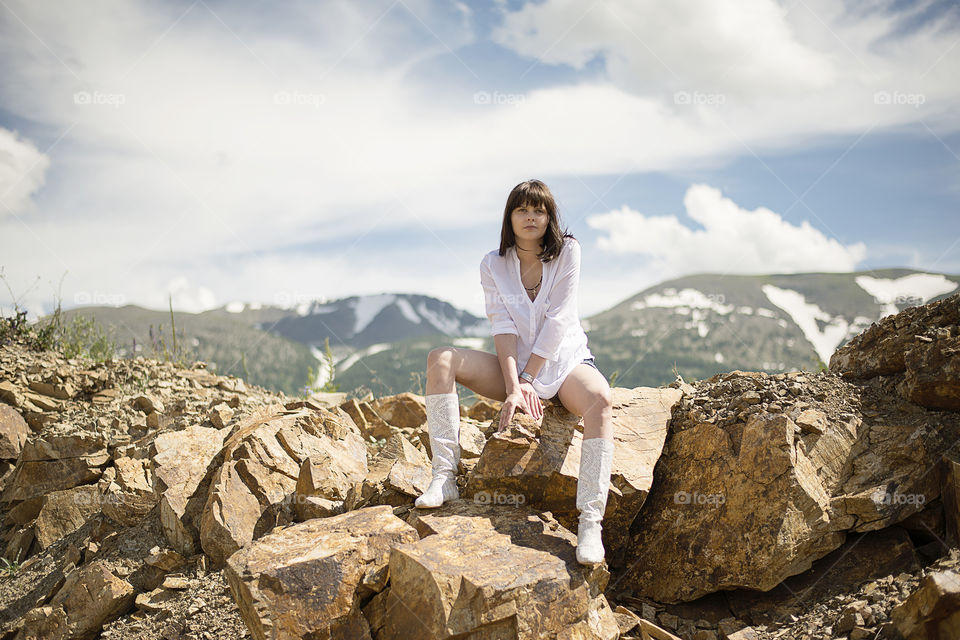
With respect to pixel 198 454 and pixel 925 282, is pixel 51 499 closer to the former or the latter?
pixel 198 454

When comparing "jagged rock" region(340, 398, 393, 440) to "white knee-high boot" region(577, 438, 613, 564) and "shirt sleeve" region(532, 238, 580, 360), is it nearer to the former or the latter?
"shirt sleeve" region(532, 238, 580, 360)

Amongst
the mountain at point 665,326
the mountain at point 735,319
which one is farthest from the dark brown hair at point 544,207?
the mountain at point 735,319

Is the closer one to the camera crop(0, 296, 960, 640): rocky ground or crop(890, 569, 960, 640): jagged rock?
crop(890, 569, 960, 640): jagged rock

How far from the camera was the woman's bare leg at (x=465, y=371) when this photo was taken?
4.05 metres

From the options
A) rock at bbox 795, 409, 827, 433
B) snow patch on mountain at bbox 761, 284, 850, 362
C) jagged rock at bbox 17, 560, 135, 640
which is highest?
snow patch on mountain at bbox 761, 284, 850, 362

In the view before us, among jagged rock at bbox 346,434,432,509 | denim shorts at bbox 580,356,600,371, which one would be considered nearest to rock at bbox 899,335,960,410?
denim shorts at bbox 580,356,600,371

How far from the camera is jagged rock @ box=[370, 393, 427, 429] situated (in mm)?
6660

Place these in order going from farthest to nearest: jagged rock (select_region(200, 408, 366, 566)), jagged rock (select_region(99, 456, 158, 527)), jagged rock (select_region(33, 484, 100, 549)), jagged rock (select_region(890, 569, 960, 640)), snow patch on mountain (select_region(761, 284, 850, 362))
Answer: snow patch on mountain (select_region(761, 284, 850, 362)) → jagged rock (select_region(33, 484, 100, 549)) → jagged rock (select_region(99, 456, 158, 527)) → jagged rock (select_region(200, 408, 366, 566)) → jagged rock (select_region(890, 569, 960, 640))

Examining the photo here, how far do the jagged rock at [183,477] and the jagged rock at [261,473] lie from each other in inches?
7.1

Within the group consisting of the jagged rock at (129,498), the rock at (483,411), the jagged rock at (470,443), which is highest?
the rock at (483,411)

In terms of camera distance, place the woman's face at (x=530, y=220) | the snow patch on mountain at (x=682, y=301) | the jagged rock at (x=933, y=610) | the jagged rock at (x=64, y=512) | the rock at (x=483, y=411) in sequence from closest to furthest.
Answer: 1. the jagged rock at (x=933, y=610)
2. the woman's face at (x=530, y=220)
3. the jagged rock at (x=64, y=512)
4. the rock at (x=483, y=411)
5. the snow patch on mountain at (x=682, y=301)

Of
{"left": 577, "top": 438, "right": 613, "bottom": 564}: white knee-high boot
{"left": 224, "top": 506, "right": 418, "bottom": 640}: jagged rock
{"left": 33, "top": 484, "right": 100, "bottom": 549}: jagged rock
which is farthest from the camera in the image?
{"left": 33, "top": 484, "right": 100, "bottom": 549}: jagged rock

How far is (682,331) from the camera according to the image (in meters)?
80.9

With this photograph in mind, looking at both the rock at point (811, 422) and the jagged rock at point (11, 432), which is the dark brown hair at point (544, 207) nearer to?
the rock at point (811, 422)
